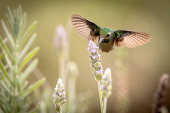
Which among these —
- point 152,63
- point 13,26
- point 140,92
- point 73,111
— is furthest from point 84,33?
point 152,63

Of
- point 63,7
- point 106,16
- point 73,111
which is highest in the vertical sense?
point 63,7

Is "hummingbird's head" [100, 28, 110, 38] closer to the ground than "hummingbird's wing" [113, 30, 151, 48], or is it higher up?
higher up

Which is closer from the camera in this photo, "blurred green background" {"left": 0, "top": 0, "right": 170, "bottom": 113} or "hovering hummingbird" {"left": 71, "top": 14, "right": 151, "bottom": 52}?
"hovering hummingbird" {"left": 71, "top": 14, "right": 151, "bottom": 52}

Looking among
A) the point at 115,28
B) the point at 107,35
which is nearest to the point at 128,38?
the point at 107,35

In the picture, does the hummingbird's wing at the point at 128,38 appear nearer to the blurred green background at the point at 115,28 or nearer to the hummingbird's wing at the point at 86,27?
the hummingbird's wing at the point at 86,27

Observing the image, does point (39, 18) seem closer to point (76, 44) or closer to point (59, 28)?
point (76, 44)

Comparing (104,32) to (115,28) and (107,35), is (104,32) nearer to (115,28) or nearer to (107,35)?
(107,35)

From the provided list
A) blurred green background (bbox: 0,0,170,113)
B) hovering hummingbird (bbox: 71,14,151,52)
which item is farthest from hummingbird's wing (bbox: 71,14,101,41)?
blurred green background (bbox: 0,0,170,113)

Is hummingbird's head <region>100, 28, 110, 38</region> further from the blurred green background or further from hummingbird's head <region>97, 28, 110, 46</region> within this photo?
the blurred green background
